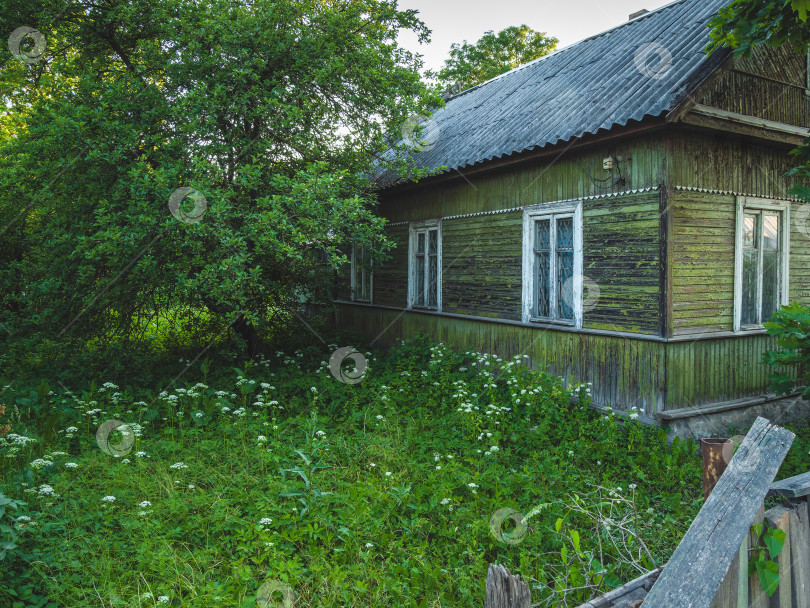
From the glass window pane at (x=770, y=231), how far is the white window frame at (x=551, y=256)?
261 centimetres

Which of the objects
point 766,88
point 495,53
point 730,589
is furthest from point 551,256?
point 495,53

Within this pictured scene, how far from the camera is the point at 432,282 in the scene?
10961 millimetres

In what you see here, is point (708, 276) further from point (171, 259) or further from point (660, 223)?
point (171, 259)

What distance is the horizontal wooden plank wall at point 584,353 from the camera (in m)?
6.80

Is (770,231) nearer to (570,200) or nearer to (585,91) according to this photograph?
(570,200)

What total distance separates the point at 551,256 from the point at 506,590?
676cm

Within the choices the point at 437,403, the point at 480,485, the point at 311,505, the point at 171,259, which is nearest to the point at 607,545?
the point at 480,485

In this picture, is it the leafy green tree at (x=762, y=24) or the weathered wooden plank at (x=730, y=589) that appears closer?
the weathered wooden plank at (x=730, y=589)

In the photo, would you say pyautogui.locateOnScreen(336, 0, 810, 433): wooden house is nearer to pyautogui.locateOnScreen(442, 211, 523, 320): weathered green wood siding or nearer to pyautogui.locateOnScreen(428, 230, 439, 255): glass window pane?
pyautogui.locateOnScreen(442, 211, 523, 320): weathered green wood siding

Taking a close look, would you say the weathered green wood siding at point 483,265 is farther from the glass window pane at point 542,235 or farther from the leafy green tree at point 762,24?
the leafy green tree at point 762,24

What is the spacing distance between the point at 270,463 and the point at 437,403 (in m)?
2.90

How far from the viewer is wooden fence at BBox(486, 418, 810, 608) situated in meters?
1.70

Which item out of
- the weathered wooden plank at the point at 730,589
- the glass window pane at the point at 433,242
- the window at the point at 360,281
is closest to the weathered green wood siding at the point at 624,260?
the glass window pane at the point at 433,242

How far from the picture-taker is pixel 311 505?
4.45 m
